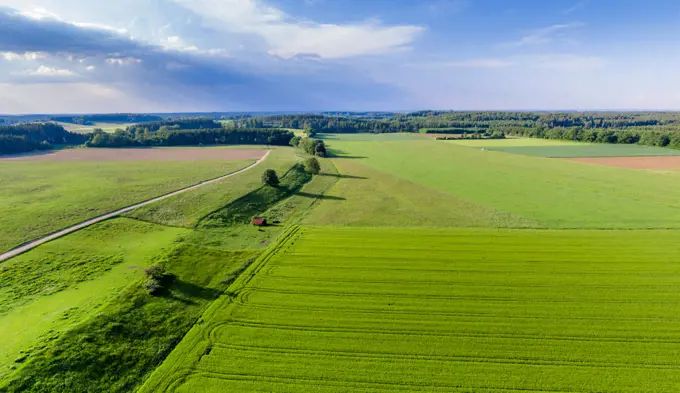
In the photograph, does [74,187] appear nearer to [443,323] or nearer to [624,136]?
[443,323]

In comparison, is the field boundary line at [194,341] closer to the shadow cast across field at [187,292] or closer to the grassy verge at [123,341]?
the grassy verge at [123,341]

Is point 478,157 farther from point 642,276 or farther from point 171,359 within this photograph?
point 171,359

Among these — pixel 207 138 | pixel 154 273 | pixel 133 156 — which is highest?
pixel 207 138

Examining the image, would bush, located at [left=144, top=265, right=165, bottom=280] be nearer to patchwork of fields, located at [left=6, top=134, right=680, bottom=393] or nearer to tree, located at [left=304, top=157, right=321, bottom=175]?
patchwork of fields, located at [left=6, top=134, right=680, bottom=393]

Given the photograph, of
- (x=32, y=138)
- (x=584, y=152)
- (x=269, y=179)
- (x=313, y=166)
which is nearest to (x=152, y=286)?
(x=269, y=179)

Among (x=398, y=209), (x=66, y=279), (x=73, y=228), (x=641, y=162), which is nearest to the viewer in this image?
(x=66, y=279)

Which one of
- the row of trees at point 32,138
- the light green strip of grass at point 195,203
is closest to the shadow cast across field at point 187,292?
the light green strip of grass at point 195,203

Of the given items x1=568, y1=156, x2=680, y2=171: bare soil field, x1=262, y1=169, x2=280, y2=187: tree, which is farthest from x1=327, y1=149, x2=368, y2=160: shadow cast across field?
x1=568, y1=156, x2=680, y2=171: bare soil field

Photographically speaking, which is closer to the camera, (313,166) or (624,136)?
(313,166)
